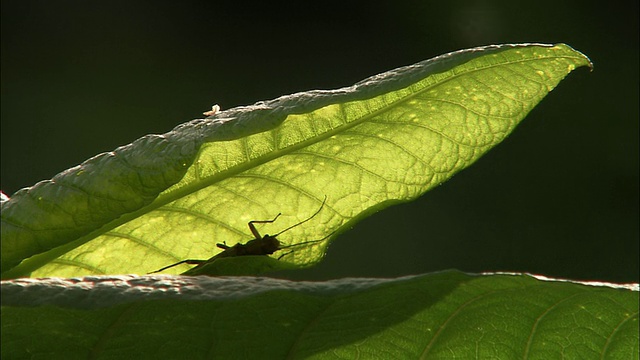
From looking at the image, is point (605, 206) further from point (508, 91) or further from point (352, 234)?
point (508, 91)

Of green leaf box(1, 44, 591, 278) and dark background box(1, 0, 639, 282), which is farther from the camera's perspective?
dark background box(1, 0, 639, 282)

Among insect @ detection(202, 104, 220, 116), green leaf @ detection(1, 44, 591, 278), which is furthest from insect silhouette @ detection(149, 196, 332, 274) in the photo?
insect @ detection(202, 104, 220, 116)

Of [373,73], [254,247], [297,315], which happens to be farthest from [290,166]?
[373,73]

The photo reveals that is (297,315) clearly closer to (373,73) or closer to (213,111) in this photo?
(213,111)

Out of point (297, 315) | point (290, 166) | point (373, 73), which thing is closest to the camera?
point (297, 315)

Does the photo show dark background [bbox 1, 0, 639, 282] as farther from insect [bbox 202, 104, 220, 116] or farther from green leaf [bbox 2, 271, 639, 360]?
green leaf [bbox 2, 271, 639, 360]

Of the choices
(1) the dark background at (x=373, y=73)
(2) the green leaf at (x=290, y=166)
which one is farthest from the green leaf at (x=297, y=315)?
(1) the dark background at (x=373, y=73)

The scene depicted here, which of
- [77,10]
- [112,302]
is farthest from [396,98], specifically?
[77,10]
